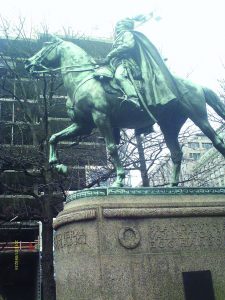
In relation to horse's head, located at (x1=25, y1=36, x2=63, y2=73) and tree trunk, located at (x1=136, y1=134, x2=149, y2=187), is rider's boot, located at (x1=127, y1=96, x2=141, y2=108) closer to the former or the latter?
horse's head, located at (x1=25, y1=36, x2=63, y2=73)

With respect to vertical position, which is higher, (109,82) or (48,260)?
(109,82)

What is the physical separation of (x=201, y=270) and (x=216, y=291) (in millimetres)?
372

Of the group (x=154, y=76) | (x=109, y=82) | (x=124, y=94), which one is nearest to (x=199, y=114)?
(x=154, y=76)

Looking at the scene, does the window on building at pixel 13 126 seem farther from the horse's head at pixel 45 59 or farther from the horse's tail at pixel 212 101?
the horse's tail at pixel 212 101

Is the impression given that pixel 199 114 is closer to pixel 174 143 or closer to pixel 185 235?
pixel 174 143

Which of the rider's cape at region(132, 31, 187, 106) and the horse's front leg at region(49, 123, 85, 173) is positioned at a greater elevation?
the rider's cape at region(132, 31, 187, 106)

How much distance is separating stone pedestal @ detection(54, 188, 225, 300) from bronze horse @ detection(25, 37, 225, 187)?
88cm

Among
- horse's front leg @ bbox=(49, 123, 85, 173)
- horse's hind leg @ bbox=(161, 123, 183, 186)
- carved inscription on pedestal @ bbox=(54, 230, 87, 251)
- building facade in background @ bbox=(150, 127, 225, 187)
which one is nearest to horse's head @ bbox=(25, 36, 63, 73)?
horse's front leg @ bbox=(49, 123, 85, 173)

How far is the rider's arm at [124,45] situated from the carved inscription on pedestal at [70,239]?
357cm

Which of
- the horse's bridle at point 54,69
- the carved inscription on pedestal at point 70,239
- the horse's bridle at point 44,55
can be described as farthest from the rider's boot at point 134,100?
the carved inscription on pedestal at point 70,239

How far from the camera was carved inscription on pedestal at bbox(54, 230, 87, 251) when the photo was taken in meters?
6.59

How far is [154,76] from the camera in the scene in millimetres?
8336

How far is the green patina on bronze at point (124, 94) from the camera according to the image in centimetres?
783

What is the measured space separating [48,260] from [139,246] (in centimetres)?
935
